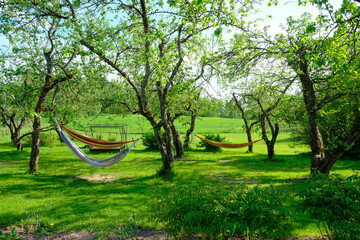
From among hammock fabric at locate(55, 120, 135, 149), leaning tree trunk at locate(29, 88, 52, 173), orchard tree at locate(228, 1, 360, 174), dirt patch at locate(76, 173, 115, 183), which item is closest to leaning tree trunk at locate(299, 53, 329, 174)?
orchard tree at locate(228, 1, 360, 174)

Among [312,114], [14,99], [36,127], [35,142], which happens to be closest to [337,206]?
[312,114]

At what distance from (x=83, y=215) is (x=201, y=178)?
131 inches

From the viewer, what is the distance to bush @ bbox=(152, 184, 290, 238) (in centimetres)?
211

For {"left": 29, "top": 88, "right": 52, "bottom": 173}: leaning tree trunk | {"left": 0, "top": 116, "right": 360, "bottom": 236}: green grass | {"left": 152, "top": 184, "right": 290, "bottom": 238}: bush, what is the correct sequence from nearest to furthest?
{"left": 152, "top": 184, "right": 290, "bottom": 238}: bush → {"left": 0, "top": 116, "right": 360, "bottom": 236}: green grass → {"left": 29, "top": 88, "right": 52, "bottom": 173}: leaning tree trunk

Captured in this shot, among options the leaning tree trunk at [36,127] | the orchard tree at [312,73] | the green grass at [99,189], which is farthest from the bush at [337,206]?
the leaning tree trunk at [36,127]

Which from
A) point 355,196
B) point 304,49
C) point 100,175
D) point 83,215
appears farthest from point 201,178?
point 355,196

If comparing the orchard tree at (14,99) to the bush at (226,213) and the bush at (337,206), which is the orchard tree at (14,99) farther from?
the bush at (337,206)

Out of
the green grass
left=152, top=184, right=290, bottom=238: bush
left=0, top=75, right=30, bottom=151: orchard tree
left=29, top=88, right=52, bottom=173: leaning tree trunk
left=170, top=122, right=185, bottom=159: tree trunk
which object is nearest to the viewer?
left=152, top=184, right=290, bottom=238: bush

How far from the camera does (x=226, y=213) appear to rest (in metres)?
2.21

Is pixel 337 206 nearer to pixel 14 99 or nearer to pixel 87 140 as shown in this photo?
pixel 14 99

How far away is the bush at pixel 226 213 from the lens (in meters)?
2.11

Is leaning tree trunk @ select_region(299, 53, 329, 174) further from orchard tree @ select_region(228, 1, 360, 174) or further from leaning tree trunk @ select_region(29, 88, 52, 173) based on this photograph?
leaning tree trunk @ select_region(29, 88, 52, 173)

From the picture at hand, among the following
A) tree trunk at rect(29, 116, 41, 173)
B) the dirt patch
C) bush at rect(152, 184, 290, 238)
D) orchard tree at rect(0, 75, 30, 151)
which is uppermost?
orchard tree at rect(0, 75, 30, 151)

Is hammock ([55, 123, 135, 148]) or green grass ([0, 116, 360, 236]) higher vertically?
hammock ([55, 123, 135, 148])
